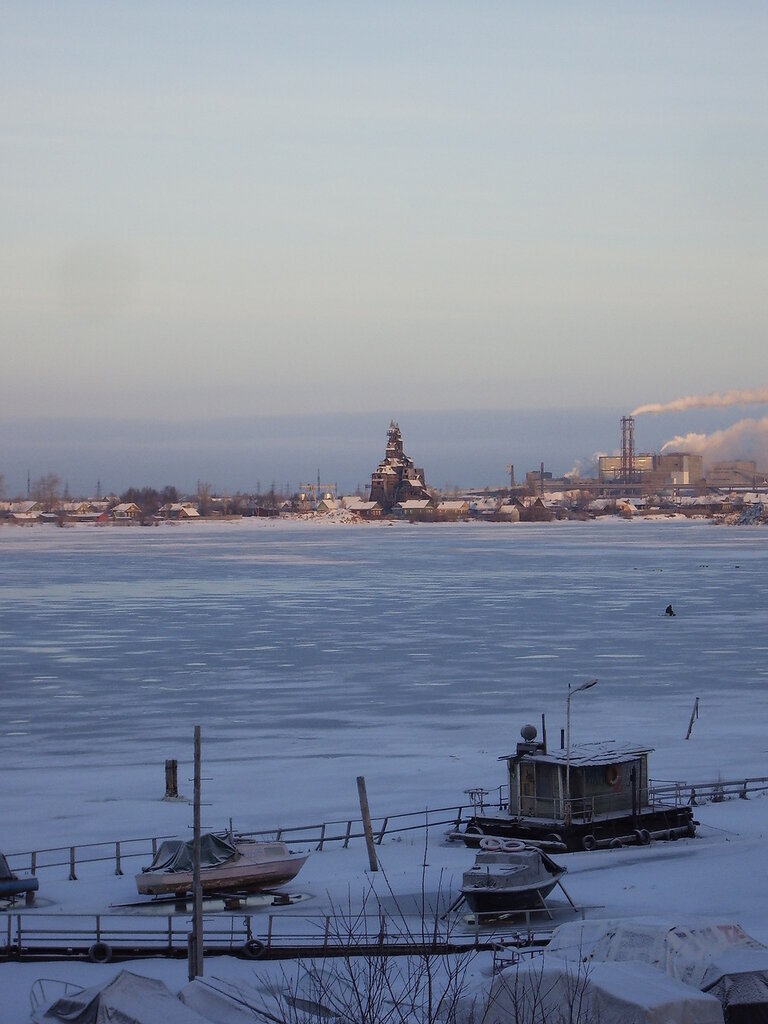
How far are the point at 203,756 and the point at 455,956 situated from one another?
13.5m

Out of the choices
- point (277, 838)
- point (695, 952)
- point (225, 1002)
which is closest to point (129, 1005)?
point (225, 1002)

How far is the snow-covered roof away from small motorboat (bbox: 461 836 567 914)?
3826mm

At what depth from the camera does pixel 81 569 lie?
93625mm

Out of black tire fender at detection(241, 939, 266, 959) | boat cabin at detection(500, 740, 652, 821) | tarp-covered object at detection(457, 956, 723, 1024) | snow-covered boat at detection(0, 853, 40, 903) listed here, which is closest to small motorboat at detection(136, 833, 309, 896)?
snow-covered boat at detection(0, 853, 40, 903)

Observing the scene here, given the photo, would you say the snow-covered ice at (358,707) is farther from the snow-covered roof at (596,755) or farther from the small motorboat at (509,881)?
the snow-covered roof at (596,755)

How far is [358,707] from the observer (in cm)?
3372

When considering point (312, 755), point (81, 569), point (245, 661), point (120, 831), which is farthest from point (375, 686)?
point (81, 569)

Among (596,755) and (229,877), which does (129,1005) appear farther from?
(596,755)

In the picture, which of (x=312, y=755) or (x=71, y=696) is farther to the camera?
(x=71, y=696)

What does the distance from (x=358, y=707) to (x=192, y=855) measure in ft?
48.6

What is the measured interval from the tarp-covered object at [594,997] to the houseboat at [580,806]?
9550 mm

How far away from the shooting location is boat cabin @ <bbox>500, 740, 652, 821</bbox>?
22.2m

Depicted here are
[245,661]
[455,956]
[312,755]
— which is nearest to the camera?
[455,956]

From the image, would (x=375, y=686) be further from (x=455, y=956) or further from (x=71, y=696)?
(x=455, y=956)
